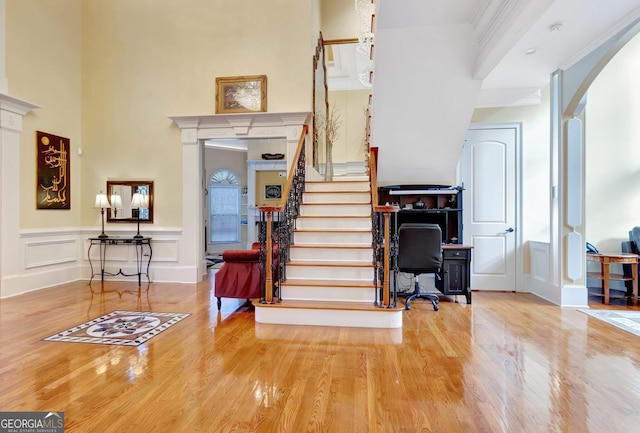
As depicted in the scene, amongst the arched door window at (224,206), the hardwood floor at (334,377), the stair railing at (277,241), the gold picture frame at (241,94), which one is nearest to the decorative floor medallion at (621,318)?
the hardwood floor at (334,377)

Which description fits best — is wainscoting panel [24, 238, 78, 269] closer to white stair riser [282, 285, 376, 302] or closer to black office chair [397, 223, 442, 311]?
white stair riser [282, 285, 376, 302]

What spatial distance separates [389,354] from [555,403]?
109cm

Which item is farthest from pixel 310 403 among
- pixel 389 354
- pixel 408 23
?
pixel 408 23

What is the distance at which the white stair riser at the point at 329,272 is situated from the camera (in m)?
3.81

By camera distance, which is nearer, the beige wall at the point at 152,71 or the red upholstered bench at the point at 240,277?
the red upholstered bench at the point at 240,277

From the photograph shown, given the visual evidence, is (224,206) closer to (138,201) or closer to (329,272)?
(138,201)

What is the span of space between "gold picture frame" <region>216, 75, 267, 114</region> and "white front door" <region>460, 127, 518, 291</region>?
3459mm

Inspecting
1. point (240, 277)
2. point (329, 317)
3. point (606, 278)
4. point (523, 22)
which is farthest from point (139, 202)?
point (606, 278)

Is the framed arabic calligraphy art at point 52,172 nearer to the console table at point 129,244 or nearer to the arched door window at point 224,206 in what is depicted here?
the console table at point 129,244

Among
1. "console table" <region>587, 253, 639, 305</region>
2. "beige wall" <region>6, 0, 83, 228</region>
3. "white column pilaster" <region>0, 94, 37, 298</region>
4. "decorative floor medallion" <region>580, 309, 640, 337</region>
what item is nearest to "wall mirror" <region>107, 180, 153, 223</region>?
"beige wall" <region>6, 0, 83, 228</region>

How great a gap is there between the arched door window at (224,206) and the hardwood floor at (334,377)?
6166mm

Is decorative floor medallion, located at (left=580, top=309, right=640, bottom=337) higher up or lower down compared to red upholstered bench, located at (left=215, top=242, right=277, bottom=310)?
lower down

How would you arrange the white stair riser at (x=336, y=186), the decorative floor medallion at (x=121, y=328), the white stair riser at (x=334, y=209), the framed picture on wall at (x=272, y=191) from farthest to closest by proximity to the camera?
1. the framed picture on wall at (x=272, y=191)
2. the white stair riser at (x=336, y=186)
3. the white stair riser at (x=334, y=209)
4. the decorative floor medallion at (x=121, y=328)

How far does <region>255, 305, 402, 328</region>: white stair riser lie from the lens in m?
3.29
